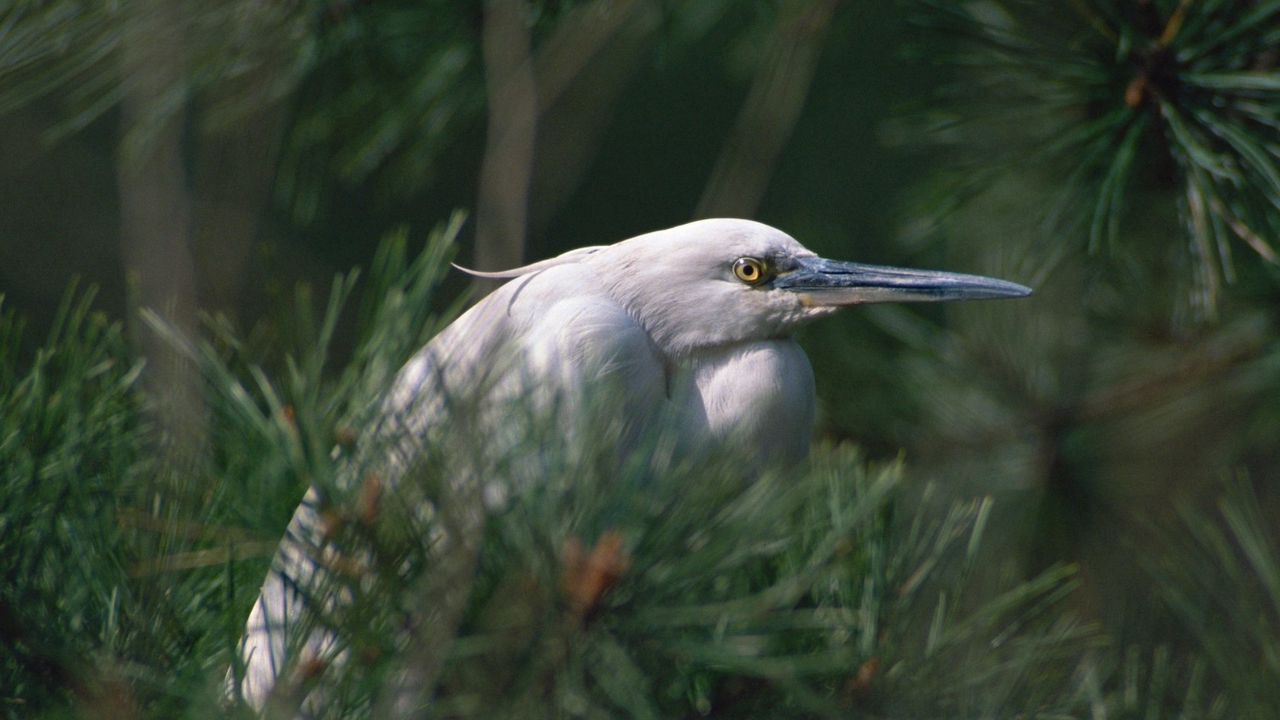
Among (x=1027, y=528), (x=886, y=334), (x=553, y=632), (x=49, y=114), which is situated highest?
(x=553, y=632)

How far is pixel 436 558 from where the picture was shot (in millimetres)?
553

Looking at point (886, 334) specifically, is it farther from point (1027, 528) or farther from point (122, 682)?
point (122, 682)

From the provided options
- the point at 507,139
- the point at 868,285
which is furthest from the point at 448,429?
the point at 868,285

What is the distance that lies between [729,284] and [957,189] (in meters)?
0.24

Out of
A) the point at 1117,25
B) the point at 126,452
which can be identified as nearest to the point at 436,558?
the point at 126,452

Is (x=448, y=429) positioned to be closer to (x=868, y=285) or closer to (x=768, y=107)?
(x=868, y=285)

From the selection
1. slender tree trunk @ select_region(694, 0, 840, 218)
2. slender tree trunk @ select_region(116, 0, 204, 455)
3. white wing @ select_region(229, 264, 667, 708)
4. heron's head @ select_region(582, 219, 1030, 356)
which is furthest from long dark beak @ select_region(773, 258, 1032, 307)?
slender tree trunk @ select_region(116, 0, 204, 455)

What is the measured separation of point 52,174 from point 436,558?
222cm

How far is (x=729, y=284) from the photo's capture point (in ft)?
3.58

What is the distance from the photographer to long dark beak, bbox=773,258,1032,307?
3.58 ft

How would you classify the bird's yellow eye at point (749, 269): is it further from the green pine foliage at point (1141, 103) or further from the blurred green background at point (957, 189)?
the green pine foliage at point (1141, 103)

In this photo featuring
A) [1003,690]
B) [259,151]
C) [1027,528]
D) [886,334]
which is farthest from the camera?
[886,334]

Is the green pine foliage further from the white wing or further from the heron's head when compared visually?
the white wing

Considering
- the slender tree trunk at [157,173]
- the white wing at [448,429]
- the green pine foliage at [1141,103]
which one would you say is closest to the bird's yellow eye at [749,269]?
the green pine foliage at [1141,103]
